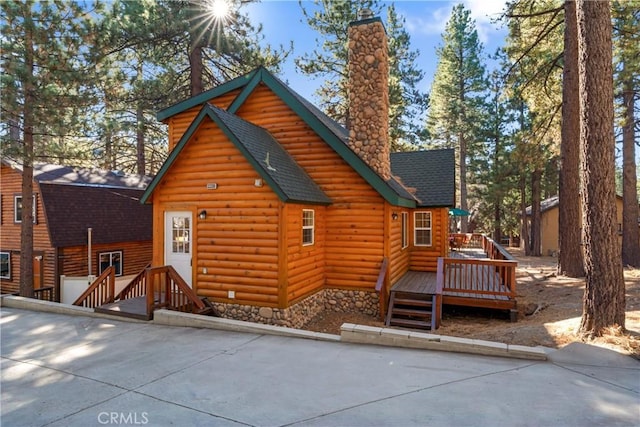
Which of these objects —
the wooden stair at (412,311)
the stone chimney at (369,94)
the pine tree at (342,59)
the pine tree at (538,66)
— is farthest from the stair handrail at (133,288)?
the pine tree at (342,59)

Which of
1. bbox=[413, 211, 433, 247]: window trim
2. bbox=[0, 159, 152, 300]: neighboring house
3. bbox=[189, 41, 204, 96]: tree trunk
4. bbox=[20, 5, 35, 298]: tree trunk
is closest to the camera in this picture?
bbox=[20, 5, 35, 298]: tree trunk

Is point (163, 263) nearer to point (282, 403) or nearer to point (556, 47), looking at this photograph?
point (282, 403)

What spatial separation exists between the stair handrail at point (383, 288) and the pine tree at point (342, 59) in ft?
45.0

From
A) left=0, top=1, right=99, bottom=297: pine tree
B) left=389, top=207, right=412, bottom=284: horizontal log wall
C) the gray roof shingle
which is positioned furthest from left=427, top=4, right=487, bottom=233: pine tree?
left=0, top=1, right=99, bottom=297: pine tree

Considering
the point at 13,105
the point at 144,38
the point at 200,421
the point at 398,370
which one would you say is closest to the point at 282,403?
the point at 200,421

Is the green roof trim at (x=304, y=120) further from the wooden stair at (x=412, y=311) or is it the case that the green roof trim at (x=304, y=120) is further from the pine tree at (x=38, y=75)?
the pine tree at (x=38, y=75)

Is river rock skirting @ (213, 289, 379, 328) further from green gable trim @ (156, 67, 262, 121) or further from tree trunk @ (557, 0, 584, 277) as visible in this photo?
tree trunk @ (557, 0, 584, 277)

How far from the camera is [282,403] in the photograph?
3682 millimetres

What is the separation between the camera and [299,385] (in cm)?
411

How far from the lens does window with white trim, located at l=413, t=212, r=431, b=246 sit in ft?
40.9

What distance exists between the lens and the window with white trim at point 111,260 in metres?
14.2

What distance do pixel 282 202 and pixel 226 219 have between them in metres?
1.51

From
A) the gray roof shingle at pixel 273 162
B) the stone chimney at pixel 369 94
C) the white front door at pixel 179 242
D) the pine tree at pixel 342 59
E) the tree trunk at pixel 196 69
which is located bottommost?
the white front door at pixel 179 242

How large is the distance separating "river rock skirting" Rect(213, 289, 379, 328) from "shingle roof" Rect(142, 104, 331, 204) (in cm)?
248
